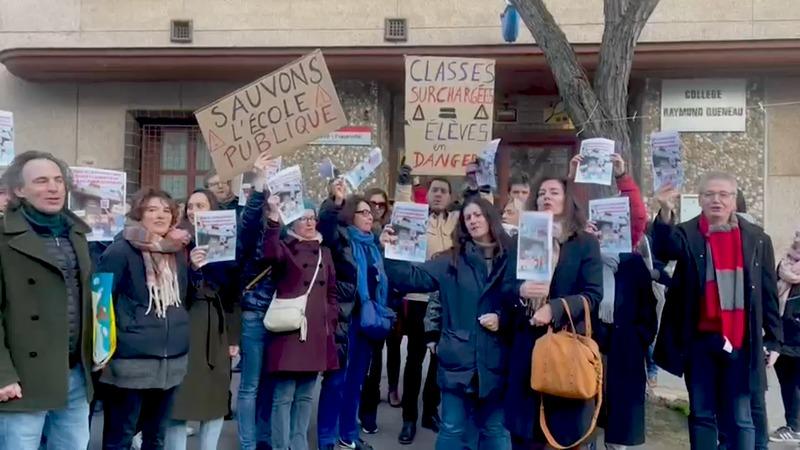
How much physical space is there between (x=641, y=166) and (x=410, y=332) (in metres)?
5.67

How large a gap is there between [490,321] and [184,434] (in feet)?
6.54

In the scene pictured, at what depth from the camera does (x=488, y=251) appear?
4859mm

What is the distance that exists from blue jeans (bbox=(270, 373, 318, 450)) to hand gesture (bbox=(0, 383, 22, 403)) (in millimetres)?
1850

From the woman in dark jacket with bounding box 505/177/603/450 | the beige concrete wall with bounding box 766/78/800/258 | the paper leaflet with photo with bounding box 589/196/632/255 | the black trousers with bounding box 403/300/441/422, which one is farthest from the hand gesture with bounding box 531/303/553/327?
the beige concrete wall with bounding box 766/78/800/258

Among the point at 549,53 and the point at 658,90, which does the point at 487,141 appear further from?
the point at 658,90

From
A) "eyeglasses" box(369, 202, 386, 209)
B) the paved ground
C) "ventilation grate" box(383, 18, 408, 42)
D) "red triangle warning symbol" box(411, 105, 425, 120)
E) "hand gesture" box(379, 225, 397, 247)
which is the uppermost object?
"ventilation grate" box(383, 18, 408, 42)

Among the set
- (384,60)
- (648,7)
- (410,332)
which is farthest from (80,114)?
(648,7)

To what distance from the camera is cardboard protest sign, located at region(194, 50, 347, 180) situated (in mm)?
5414

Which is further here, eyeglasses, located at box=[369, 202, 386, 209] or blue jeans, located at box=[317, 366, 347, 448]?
eyeglasses, located at box=[369, 202, 386, 209]

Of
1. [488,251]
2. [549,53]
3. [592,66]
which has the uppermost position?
[592,66]

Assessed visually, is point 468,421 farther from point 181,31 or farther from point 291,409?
point 181,31

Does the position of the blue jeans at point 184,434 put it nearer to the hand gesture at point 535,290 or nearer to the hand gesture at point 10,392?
the hand gesture at point 10,392

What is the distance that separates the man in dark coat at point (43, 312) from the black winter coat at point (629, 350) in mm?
3091

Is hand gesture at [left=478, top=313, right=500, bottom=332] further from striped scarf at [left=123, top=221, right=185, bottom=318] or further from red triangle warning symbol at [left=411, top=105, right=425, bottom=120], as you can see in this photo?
red triangle warning symbol at [left=411, top=105, right=425, bottom=120]
